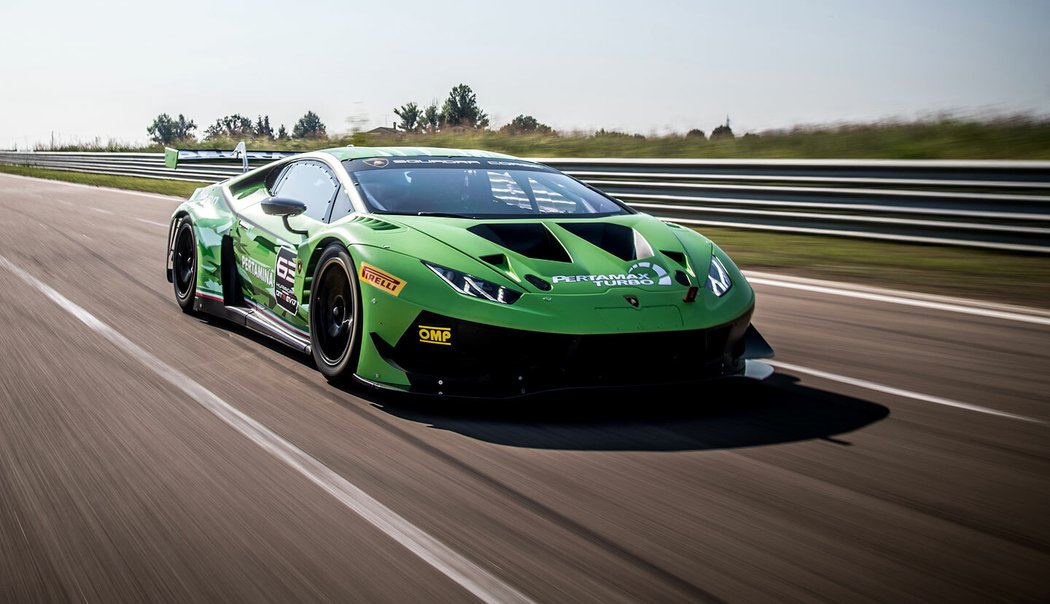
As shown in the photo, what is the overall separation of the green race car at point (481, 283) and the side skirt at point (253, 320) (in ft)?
0.05

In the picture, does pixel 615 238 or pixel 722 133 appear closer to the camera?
pixel 615 238

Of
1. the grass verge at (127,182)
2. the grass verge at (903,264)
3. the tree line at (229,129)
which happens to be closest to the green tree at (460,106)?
the tree line at (229,129)

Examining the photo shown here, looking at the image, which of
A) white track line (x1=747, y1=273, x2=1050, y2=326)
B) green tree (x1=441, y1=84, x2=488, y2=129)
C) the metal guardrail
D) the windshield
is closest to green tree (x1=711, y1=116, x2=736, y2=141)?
the metal guardrail

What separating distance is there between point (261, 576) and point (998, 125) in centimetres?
1384

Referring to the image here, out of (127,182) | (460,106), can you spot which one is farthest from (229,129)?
(460,106)

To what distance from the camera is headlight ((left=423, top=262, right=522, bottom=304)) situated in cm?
441

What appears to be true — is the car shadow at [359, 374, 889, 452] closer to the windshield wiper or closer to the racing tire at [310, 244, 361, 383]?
the racing tire at [310, 244, 361, 383]

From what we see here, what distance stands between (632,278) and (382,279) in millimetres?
1109

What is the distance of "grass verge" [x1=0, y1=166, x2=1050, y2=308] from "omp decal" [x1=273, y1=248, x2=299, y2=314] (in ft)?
17.2

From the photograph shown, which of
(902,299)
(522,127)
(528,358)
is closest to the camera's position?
(528,358)

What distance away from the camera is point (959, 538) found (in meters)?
3.14

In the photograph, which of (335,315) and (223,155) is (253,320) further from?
(223,155)

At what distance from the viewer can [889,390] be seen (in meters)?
→ 5.14

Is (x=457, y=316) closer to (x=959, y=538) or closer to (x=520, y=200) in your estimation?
(x=520, y=200)
